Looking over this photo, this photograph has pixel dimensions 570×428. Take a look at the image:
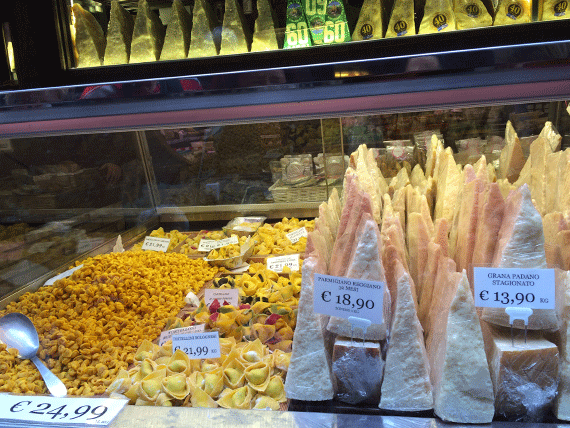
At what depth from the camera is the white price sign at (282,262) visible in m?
1.84

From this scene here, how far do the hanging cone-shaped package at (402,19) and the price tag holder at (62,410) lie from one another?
4.86 ft

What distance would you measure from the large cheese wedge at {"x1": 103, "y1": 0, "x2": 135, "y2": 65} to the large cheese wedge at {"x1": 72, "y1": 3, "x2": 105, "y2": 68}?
0.04 metres

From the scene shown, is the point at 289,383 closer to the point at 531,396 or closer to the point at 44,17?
the point at 531,396

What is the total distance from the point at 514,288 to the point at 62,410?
0.88m

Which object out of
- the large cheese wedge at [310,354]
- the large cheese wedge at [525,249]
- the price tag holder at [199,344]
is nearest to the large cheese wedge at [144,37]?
the price tag holder at [199,344]

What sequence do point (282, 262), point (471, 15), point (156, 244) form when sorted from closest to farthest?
point (471, 15), point (282, 262), point (156, 244)

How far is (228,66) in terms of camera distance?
165cm

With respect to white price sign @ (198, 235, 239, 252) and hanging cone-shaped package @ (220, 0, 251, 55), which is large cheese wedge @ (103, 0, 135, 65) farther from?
white price sign @ (198, 235, 239, 252)

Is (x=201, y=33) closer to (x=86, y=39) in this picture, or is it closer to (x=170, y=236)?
(x=86, y=39)

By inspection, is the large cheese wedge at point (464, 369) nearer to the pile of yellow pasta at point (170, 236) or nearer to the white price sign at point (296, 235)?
the white price sign at point (296, 235)

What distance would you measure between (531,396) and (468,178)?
0.50 metres

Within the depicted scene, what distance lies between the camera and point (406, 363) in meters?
0.83

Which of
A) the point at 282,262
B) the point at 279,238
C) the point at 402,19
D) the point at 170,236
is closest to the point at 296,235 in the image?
the point at 279,238

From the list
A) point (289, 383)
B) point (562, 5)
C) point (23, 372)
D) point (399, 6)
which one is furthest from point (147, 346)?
point (562, 5)
